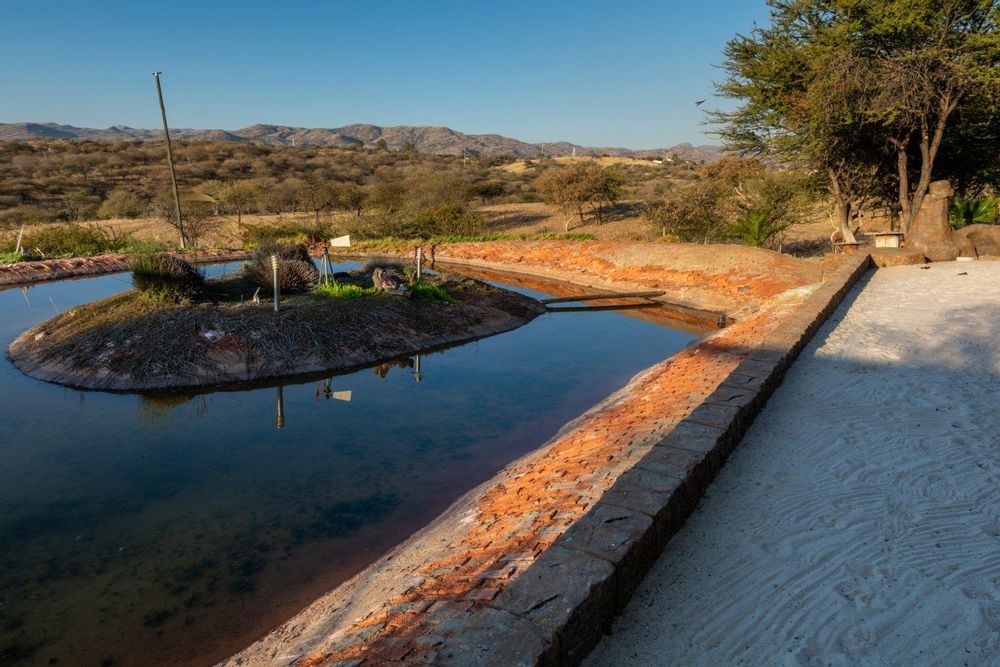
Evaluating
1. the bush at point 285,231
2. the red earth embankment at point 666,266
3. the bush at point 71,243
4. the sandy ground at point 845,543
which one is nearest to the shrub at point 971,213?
the red earth embankment at point 666,266

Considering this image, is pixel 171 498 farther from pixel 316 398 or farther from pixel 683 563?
pixel 683 563

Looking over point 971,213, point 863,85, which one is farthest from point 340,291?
point 971,213

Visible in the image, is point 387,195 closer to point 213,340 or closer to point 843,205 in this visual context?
point 843,205

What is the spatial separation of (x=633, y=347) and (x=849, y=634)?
9.01 metres

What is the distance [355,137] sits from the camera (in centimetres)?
15625

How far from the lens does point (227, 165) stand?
49875 millimetres

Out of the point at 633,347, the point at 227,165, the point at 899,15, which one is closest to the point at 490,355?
the point at 633,347

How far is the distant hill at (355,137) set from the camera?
141 m

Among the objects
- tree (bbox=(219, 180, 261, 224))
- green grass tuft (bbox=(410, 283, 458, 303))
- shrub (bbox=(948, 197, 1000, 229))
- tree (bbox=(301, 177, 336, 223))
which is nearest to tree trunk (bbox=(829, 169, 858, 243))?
shrub (bbox=(948, 197, 1000, 229))

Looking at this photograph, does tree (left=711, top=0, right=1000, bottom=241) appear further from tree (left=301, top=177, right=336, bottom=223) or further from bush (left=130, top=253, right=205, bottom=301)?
tree (left=301, top=177, right=336, bottom=223)

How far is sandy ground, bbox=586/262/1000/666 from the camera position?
2.38 metres

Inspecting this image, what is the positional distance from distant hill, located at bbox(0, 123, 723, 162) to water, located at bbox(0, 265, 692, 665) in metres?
132

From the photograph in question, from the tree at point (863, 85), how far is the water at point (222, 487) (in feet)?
35.6

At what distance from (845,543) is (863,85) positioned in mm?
15707
